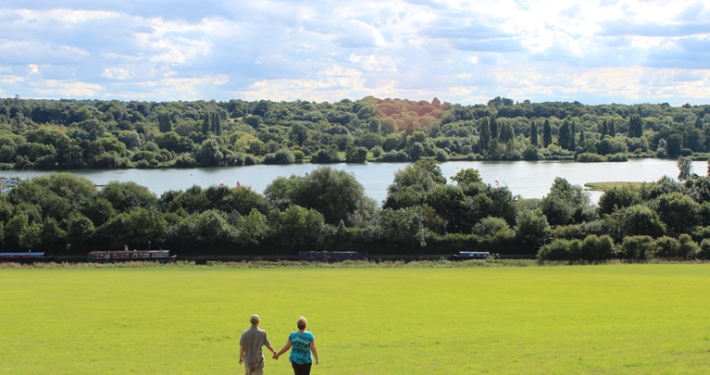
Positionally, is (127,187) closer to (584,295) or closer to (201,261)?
(201,261)

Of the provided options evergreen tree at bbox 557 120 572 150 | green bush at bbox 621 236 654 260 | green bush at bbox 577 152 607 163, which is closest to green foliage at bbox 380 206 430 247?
green bush at bbox 621 236 654 260

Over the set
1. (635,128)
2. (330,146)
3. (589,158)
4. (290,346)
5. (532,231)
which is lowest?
(532,231)

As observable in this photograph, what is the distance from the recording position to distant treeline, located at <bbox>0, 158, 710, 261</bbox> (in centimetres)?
5716

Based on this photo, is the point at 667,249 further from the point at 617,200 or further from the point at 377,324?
the point at 377,324

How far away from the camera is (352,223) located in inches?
Answer: 2719

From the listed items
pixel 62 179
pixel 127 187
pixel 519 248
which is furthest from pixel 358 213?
pixel 62 179

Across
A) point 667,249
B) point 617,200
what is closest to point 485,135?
point 617,200

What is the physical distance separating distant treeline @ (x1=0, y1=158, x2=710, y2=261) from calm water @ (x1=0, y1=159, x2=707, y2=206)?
26915 millimetres

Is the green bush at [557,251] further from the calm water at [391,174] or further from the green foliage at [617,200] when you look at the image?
the calm water at [391,174]

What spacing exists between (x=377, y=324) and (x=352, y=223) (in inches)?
1922

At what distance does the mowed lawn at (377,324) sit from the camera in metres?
15.0

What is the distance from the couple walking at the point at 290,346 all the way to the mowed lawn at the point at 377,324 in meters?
2.62

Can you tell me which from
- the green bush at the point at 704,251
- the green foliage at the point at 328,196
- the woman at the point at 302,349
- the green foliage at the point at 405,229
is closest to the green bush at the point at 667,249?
the green bush at the point at 704,251

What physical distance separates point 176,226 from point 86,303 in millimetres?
35633
